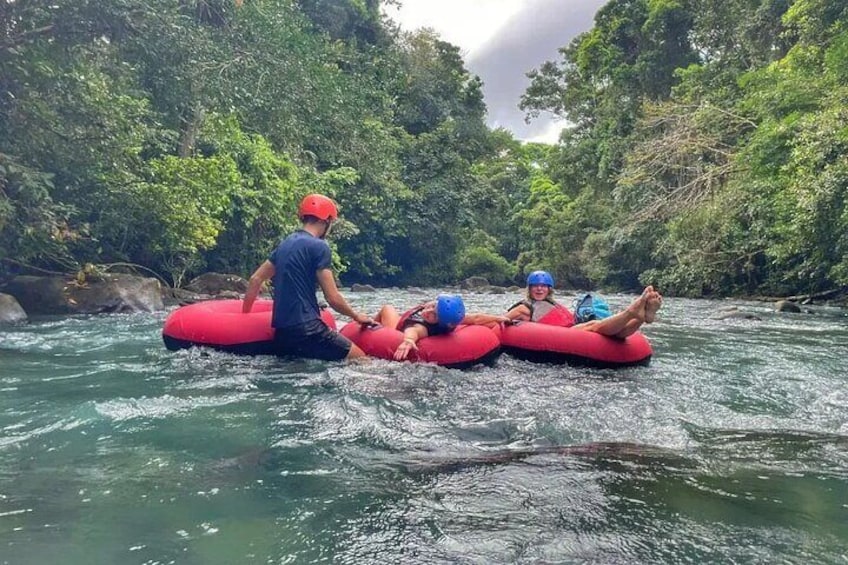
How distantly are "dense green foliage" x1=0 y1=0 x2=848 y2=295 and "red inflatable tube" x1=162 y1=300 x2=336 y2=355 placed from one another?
3522 mm

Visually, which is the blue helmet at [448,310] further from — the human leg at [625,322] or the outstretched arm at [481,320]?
the human leg at [625,322]

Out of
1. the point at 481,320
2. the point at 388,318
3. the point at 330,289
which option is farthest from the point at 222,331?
the point at 481,320

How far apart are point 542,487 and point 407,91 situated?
86.3ft

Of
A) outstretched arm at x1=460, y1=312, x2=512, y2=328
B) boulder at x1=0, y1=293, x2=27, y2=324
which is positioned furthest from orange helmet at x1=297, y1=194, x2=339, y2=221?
boulder at x1=0, y1=293, x2=27, y2=324

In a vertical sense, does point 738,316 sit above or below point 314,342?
below

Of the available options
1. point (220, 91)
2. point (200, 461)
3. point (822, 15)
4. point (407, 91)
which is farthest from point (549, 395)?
point (407, 91)

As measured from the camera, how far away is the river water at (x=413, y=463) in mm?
2285

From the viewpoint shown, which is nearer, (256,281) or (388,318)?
(256,281)

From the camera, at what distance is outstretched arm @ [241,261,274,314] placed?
19.0 ft

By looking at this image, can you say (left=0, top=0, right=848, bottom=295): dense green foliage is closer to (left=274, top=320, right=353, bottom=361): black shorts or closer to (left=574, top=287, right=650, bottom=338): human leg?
(left=274, top=320, right=353, bottom=361): black shorts

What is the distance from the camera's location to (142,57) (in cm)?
918

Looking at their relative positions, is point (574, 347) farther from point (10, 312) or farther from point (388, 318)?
point (10, 312)

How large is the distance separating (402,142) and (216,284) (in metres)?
13.6

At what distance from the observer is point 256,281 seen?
5867mm
